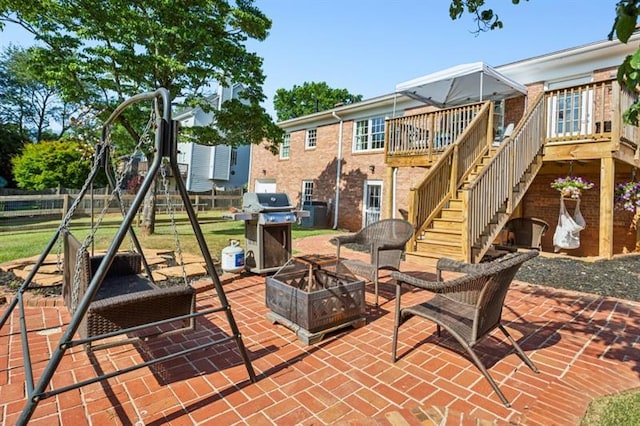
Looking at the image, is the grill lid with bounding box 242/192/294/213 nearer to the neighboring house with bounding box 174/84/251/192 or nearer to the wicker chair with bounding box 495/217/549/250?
the wicker chair with bounding box 495/217/549/250

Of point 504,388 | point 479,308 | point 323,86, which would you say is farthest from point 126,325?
point 323,86

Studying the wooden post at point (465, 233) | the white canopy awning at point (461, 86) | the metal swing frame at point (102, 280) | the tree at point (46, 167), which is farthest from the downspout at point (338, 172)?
the tree at point (46, 167)

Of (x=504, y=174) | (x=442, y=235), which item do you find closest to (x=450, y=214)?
(x=442, y=235)

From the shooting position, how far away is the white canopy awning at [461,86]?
8.23 meters

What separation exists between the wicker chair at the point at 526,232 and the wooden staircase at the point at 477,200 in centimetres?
77

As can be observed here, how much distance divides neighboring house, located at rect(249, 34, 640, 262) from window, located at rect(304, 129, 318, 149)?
9.95ft

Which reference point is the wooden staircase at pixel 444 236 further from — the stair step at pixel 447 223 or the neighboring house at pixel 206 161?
the neighboring house at pixel 206 161

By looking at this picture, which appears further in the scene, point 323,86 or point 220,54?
point 323,86

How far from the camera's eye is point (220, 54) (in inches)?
371

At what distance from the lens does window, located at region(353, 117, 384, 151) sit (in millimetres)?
12992

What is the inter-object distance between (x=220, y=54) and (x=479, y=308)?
31.0 feet

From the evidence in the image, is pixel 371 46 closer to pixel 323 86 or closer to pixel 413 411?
pixel 413 411

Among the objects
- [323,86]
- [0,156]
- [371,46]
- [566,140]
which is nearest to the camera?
[566,140]

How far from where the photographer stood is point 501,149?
651 cm
